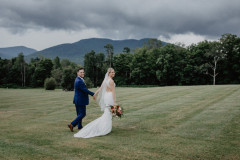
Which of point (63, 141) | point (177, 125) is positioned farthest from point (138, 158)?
point (177, 125)

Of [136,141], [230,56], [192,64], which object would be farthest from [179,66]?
[136,141]

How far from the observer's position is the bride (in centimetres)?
797

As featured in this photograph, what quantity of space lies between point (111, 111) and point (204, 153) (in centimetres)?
384

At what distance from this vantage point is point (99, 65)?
304 feet

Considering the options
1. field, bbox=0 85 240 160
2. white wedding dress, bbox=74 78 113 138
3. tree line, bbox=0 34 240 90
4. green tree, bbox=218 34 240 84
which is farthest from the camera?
tree line, bbox=0 34 240 90

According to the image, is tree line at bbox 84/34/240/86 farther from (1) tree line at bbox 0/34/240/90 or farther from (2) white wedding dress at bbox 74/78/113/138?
(2) white wedding dress at bbox 74/78/113/138

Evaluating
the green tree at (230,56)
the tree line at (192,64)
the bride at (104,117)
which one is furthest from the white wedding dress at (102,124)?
the green tree at (230,56)

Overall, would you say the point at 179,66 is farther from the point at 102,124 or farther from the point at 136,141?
the point at 136,141

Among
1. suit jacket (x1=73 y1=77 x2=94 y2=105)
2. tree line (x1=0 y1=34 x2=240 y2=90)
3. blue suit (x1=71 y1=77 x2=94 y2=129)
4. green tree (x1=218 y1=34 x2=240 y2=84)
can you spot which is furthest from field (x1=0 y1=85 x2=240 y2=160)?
green tree (x1=218 y1=34 x2=240 y2=84)

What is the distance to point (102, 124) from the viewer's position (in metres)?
8.25

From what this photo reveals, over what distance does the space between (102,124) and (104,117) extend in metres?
0.31

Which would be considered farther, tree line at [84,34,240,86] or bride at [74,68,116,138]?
tree line at [84,34,240,86]

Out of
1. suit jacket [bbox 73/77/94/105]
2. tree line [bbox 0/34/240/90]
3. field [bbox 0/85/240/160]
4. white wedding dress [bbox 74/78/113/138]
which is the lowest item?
field [bbox 0/85/240/160]

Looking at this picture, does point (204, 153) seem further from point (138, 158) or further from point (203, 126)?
point (203, 126)
